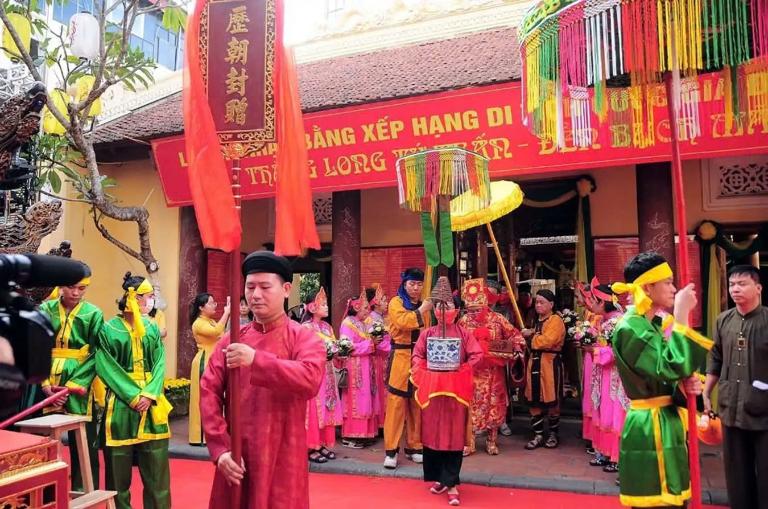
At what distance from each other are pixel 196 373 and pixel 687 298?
541 cm

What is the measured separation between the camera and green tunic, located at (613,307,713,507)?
2938 millimetres

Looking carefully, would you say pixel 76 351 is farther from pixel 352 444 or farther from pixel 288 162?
pixel 352 444

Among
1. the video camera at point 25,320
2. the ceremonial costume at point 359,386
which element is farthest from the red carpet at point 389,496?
the video camera at point 25,320

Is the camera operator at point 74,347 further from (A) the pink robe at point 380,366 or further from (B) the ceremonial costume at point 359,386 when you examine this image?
(A) the pink robe at point 380,366

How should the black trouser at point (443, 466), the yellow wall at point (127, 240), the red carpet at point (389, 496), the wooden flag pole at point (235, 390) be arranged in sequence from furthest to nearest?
the yellow wall at point (127, 240) → the black trouser at point (443, 466) → the red carpet at point (389, 496) → the wooden flag pole at point (235, 390)

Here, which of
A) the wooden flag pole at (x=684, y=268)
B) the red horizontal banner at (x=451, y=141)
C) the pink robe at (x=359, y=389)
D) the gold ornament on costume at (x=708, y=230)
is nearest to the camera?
the wooden flag pole at (x=684, y=268)

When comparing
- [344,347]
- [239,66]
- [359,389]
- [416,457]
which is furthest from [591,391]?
[239,66]

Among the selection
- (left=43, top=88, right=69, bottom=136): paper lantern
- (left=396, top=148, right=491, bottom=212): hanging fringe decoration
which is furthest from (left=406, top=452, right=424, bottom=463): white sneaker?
(left=43, top=88, right=69, bottom=136): paper lantern

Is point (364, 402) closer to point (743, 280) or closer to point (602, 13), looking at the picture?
point (743, 280)

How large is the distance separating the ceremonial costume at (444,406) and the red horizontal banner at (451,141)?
2389 millimetres

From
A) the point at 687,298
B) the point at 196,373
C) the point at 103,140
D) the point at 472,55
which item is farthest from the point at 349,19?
the point at 687,298

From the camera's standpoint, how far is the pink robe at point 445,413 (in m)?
4.89

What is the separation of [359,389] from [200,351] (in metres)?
1.83

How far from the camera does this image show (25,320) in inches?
53.0
